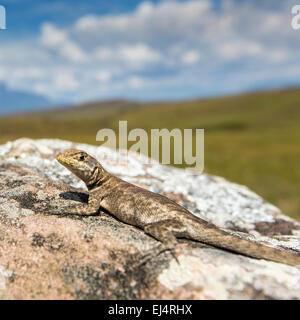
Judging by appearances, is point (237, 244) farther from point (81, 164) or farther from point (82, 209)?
point (81, 164)

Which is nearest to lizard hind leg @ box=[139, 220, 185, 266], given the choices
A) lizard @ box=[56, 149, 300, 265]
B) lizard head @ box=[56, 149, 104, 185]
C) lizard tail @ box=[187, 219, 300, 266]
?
lizard @ box=[56, 149, 300, 265]

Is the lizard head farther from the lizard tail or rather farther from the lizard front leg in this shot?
the lizard tail

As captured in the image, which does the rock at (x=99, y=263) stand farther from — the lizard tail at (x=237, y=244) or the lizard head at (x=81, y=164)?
the lizard head at (x=81, y=164)

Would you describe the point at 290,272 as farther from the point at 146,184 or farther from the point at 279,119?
the point at 279,119

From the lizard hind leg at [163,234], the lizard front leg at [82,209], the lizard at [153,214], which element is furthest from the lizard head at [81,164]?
the lizard hind leg at [163,234]

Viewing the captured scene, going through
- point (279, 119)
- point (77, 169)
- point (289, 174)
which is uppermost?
point (279, 119)

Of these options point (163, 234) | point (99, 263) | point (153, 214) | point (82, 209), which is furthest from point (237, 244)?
point (82, 209)
